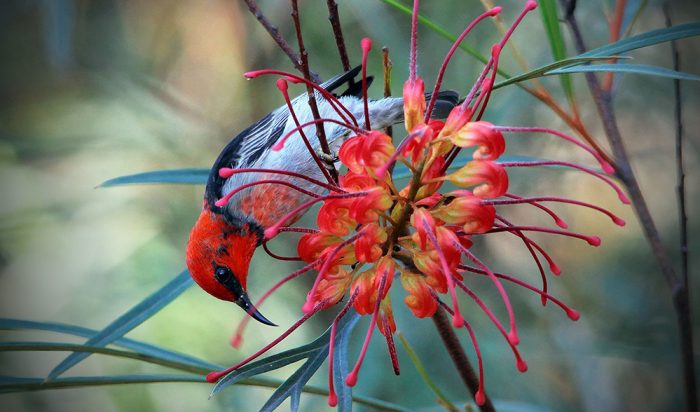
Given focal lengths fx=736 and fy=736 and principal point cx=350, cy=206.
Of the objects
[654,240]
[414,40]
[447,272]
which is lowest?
[654,240]

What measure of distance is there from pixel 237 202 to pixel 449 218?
1.05m

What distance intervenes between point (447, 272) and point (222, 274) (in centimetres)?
83

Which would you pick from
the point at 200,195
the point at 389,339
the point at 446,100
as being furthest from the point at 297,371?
the point at 200,195

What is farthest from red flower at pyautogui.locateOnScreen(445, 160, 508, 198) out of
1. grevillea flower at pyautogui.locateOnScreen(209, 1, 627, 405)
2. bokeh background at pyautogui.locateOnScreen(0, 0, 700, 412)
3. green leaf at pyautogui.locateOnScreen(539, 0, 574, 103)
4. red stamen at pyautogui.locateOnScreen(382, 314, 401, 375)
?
bokeh background at pyautogui.locateOnScreen(0, 0, 700, 412)

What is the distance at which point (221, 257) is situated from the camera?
1648 mm

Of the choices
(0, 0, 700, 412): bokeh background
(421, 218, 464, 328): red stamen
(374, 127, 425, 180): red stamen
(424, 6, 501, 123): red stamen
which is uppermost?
(424, 6, 501, 123): red stamen

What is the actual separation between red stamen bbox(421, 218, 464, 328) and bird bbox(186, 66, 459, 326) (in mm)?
674

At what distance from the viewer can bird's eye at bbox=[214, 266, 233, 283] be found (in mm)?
1590

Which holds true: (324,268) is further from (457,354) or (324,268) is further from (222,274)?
(222,274)

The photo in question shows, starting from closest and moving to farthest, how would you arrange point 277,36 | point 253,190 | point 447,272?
point 447,272 < point 277,36 < point 253,190

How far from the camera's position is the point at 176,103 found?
312 centimetres

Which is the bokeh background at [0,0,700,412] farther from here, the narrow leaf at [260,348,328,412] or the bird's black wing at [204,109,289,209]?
the narrow leaf at [260,348,328,412]

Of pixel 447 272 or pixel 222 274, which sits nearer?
pixel 447 272

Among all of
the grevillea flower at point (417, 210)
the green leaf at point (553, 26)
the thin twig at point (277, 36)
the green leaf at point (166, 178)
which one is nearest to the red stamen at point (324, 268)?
the grevillea flower at point (417, 210)
